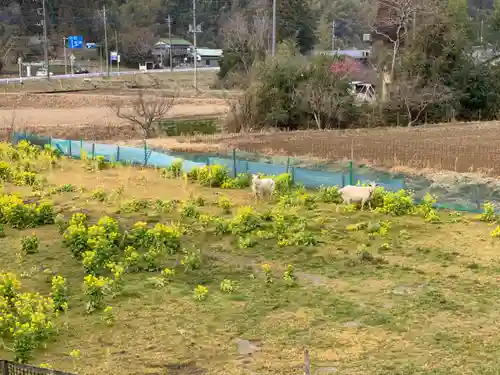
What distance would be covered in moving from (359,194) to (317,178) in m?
2.52

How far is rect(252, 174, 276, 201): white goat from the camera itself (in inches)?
553

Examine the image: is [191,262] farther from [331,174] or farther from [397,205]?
[331,174]

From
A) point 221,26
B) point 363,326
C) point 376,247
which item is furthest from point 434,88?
point 221,26

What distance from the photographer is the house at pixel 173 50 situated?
258 feet

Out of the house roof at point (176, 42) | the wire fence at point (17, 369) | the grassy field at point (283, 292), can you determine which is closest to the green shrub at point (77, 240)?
the grassy field at point (283, 292)

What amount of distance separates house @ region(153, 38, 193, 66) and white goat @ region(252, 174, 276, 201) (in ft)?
213

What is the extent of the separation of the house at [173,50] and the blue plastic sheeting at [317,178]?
63565 mm

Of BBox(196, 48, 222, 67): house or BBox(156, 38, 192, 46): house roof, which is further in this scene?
BBox(196, 48, 222, 67): house

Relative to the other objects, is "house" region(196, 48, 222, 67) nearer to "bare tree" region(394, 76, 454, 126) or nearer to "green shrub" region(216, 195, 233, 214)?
"bare tree" region(394, 76, 454, 126)

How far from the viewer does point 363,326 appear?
287 inches

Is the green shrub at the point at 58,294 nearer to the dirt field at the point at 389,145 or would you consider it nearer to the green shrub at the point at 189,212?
the green shrub at the point at 189,212

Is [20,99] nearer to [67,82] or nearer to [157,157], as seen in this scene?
[67,82]

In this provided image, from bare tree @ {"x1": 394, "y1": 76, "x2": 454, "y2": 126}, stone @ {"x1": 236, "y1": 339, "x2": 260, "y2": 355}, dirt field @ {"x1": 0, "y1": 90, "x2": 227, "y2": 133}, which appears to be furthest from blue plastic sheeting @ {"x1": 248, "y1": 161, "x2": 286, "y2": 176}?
dirt field @ {"x1": 0, "y1": 90, "x2": 227, "y2": 133}

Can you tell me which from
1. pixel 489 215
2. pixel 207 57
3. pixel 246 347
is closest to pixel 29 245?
pixel 246 347
